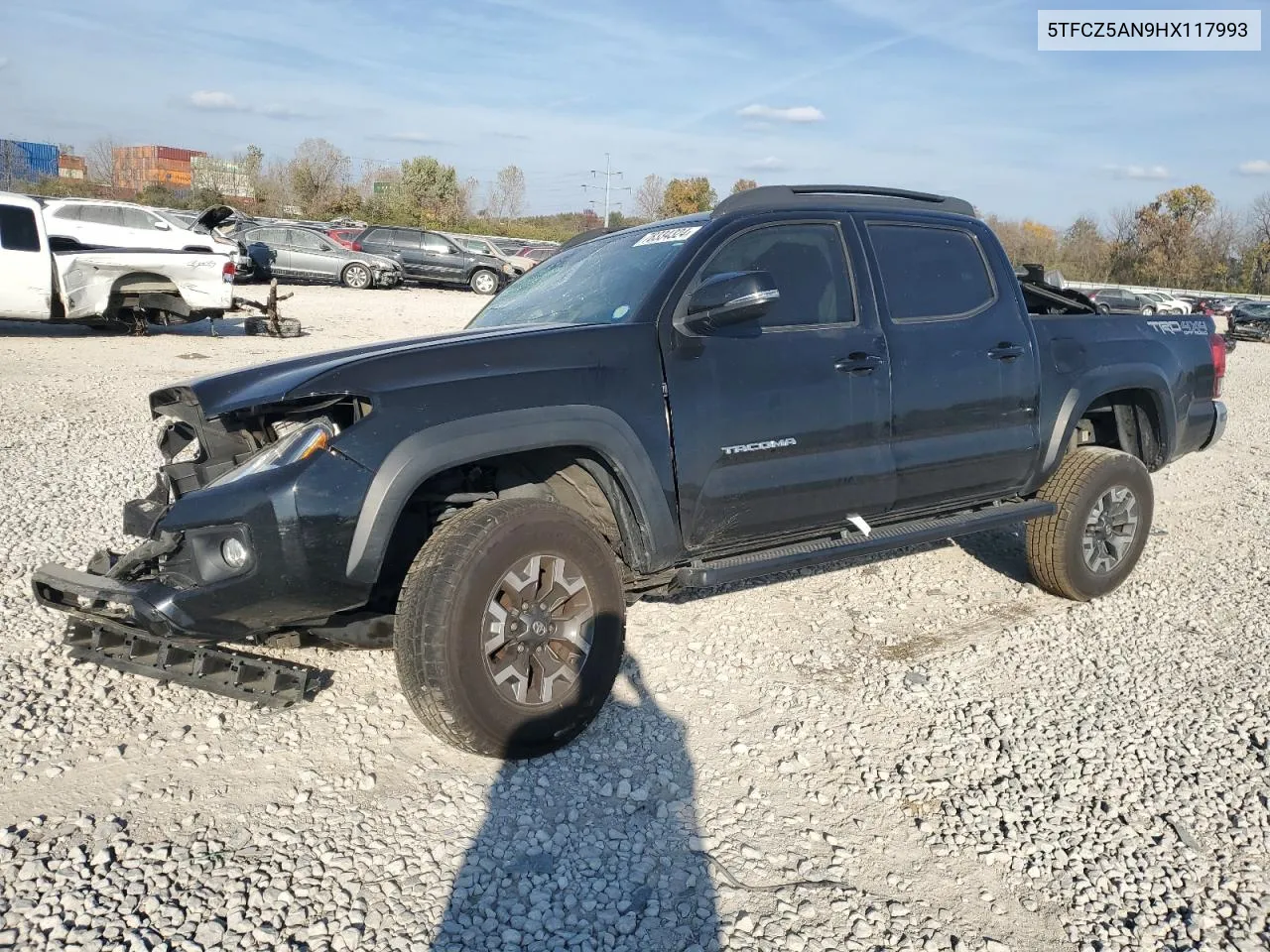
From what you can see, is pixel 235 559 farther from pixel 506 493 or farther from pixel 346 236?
pixel 346 236

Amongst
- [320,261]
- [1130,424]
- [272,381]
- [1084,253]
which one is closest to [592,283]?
[272,381]

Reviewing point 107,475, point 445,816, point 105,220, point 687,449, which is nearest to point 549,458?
point 687,449

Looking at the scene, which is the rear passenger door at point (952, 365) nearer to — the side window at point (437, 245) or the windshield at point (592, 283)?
the windshield at point (592, 283)

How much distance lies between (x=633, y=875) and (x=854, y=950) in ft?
2.18

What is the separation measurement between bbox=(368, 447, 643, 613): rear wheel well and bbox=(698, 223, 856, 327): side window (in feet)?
3.23

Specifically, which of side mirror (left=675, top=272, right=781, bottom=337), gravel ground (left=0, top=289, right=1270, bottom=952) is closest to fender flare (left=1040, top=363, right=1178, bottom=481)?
gravel ground (left=0, top=289, right=1270, bottom=952)

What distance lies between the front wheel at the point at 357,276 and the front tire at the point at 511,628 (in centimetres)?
2183

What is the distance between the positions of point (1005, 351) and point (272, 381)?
336cm

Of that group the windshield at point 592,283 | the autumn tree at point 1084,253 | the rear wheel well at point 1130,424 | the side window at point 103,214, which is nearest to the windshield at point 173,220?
the side window at point 103,214

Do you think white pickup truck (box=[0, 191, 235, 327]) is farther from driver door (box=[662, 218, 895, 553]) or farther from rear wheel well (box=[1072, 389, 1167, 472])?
rear wheel well (box=[1072, 389, 1167, 472])

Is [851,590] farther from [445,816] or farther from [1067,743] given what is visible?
[445,816]

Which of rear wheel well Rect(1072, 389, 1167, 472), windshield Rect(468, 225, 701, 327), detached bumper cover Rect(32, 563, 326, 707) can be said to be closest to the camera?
detached bumper cover Rect(32, 563, 326, 707)

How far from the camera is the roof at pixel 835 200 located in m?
4.18

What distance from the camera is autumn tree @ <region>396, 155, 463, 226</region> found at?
173 ft
